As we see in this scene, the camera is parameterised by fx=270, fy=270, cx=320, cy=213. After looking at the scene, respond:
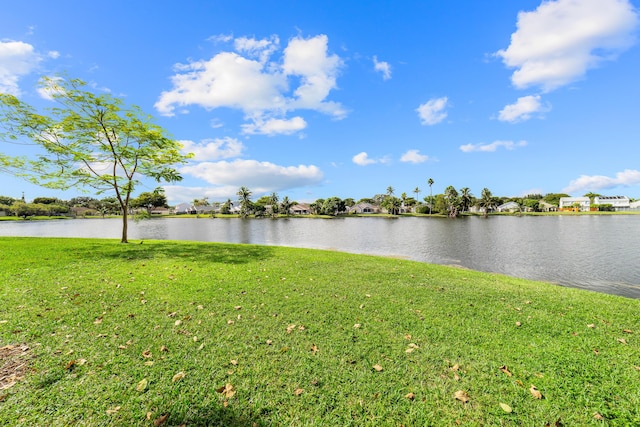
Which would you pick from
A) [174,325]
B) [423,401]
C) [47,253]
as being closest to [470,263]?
[423,401]

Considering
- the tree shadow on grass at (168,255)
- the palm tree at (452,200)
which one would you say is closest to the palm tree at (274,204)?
the palm tree at (452,200)

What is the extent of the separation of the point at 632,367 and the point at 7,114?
22931mm

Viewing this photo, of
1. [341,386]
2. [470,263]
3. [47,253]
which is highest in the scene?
[47,253]

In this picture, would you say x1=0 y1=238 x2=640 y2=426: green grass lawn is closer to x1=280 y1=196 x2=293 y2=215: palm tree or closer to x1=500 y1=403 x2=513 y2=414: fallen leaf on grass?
x1=500 y1=403 x2=513 y2=414: fallen leaf on grass

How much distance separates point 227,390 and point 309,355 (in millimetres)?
1274

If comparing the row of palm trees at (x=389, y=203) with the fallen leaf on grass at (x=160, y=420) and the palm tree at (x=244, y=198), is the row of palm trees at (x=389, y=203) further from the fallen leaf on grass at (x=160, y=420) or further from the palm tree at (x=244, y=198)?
the fallen leaf on grass at (x=160, y=420)

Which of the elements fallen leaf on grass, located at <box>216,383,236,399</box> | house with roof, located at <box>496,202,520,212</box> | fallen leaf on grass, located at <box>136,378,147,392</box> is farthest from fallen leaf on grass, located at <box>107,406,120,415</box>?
house with roof, located at <box>496,202,520,212</box>

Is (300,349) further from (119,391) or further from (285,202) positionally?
(285,202)

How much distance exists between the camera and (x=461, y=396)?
11.1ft

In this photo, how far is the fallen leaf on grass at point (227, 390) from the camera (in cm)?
336

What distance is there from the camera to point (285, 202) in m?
102

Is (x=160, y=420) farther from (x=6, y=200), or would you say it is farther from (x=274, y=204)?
(x=6, y=200)

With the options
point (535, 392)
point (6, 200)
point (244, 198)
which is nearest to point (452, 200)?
point (244, 198)

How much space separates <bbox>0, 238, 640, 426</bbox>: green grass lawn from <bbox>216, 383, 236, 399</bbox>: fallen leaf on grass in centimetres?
3
